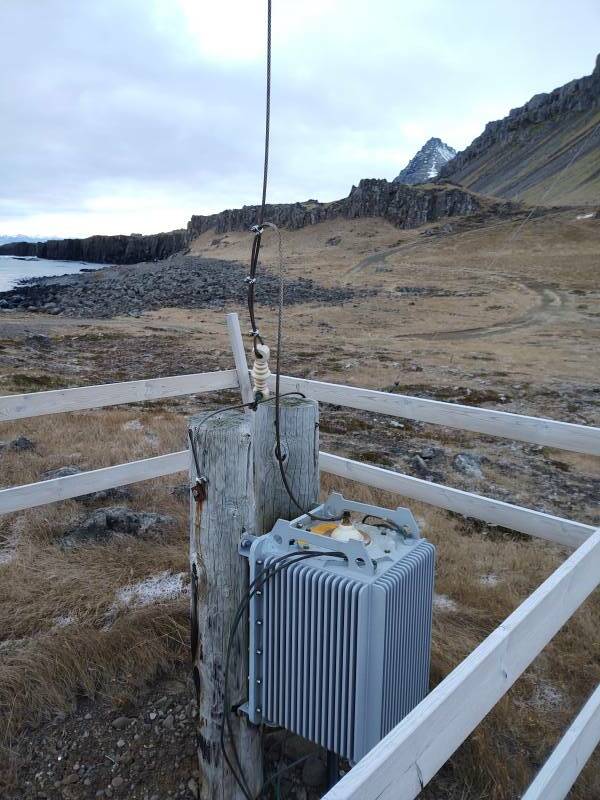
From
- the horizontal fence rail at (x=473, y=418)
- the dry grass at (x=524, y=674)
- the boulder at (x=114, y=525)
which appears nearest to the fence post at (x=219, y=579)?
the dry grass at (x=524, y=674)

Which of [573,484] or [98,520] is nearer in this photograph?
[98,520]

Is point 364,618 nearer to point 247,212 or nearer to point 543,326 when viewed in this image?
point 543,326

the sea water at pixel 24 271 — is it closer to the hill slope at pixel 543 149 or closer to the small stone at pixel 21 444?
the small stone at pixel 21 444

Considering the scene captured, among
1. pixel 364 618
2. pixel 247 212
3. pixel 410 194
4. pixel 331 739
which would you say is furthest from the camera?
pixel 247 212

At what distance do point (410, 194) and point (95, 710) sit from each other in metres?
100

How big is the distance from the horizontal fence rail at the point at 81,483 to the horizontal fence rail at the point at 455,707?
10.9 ft

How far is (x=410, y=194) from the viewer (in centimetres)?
9531

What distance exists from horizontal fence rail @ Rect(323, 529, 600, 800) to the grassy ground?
130cm

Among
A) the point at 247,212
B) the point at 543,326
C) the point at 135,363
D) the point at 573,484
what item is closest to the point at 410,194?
the point at 247,212

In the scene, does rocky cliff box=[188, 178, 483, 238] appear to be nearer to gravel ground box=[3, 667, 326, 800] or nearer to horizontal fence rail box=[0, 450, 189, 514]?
horizontal fence rail box=[0, 450, 189, 514]

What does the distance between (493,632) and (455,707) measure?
0.25m

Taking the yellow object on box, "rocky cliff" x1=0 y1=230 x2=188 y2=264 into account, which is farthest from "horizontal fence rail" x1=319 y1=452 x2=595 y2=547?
"rocky cliff" x1=0 y1=230 x2=188 y2=264

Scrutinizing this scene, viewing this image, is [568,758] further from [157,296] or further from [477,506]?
[157,296]

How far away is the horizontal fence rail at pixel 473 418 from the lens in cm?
336
